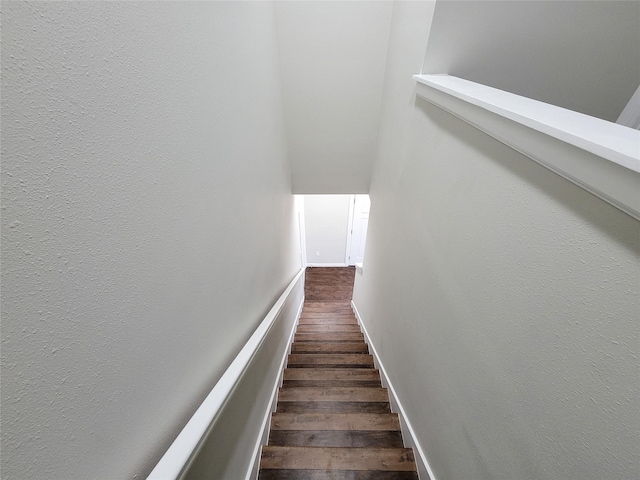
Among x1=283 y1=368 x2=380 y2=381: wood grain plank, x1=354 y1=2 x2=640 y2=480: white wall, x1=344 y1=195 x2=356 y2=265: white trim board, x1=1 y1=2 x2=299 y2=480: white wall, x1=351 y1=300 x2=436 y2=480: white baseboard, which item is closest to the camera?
x1=1 y1=2 x2=299 y2=480: white wall

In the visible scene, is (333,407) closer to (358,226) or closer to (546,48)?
(546,48)

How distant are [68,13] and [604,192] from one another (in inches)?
35.4

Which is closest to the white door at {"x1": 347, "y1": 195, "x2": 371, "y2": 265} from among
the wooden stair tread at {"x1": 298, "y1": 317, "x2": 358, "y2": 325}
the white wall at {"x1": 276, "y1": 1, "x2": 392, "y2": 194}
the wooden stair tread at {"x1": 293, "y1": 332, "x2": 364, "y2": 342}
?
the wooden stair tread at {"x1": 298, "y1": 317, "x2": 358, "y2": 325}

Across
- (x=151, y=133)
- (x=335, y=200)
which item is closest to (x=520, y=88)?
(x=151, y=133)

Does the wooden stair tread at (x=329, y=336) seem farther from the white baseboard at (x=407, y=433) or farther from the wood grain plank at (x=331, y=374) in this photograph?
the white baseboard at (x=407, y=433)

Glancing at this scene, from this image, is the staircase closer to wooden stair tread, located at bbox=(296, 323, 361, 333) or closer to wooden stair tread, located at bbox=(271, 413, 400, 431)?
wooden stair tread, located at bbox=(271, 413, 400, 431)

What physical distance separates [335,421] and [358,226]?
4.75m

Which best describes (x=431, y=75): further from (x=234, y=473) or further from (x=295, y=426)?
(x=295, y=426)

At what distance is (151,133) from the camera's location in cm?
53

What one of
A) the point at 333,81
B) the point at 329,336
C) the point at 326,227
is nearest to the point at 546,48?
the point at 333,81

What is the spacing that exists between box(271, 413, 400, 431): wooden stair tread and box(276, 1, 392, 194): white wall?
93.2 inches

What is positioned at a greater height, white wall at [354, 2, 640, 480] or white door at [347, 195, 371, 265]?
white door at [347, 195, 371, 265]

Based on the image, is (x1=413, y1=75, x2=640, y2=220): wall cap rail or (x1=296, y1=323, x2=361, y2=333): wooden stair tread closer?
(x1=413, y1=75, x2=640, y2=220): wall cap rail

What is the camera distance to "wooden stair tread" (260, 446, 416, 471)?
1.28m
